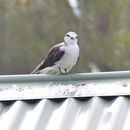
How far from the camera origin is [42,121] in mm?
3770

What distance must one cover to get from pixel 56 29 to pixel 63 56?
15.8 m

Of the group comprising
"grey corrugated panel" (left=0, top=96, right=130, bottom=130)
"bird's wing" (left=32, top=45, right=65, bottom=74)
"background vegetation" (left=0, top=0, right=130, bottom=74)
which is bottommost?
"grey corrugated panel" (left=0, top=96, right=130, bottom=130)

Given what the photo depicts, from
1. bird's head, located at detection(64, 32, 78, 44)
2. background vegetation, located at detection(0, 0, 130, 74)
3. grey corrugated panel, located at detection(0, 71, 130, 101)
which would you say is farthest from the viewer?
background vegetation, located at detection(0, 0, 130, 74)

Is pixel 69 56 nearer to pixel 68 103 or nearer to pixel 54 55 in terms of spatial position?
pixel 54 55

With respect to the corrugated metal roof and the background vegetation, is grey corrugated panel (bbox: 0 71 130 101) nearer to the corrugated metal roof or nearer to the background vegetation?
the corrugated metal roof

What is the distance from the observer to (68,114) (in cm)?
379

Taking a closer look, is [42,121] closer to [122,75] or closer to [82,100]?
[82,100]

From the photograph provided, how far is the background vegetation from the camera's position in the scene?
2139 centimetres

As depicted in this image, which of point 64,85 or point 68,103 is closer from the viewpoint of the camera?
point 68,103

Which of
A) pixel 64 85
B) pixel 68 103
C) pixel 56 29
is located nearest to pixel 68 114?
pixel 68 103

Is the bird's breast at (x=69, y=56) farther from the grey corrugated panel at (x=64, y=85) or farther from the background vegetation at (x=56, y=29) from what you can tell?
the background vegetation at (x=56, y=29)

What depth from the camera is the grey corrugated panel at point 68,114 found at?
363cm

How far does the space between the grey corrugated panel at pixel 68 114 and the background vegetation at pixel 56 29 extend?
56.2 ft

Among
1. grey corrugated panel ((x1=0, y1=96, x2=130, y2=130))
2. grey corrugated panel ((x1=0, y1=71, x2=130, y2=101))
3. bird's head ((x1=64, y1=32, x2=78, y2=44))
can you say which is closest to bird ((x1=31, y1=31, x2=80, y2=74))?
bird's head ((x1=64, y1=32, x2=78, y2=44))
